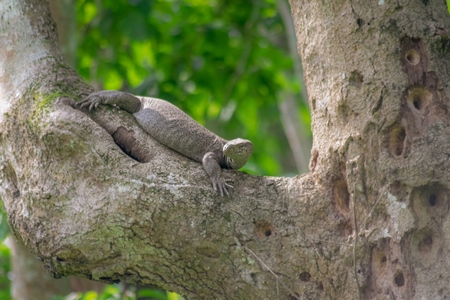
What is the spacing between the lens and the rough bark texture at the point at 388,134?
4223mm

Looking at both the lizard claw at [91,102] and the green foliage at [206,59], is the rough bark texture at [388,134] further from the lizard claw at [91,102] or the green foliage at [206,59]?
the green foliage at [206,59]

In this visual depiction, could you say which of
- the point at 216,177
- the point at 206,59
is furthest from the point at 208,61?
the point at 216,177

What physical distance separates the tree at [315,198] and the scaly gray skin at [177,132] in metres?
0.57

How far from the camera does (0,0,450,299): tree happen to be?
427 centimetres

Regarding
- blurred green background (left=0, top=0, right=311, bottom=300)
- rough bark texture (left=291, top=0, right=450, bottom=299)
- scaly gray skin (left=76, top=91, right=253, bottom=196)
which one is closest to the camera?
rough bark texture (left=291, top=0, right=450, bottom=299)

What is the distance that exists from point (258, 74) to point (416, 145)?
5.67 m

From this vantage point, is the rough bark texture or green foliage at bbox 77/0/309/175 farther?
green foliage at bbox 77/0/309/175

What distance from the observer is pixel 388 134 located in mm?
4379

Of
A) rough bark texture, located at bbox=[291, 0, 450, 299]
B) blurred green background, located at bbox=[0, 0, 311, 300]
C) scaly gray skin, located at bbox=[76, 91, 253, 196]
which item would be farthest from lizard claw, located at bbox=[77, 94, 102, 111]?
blurred green background, located at bbox=[0, 0, 311, 300]

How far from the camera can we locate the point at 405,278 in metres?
4.20

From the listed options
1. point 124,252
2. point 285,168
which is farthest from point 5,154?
point 285,168

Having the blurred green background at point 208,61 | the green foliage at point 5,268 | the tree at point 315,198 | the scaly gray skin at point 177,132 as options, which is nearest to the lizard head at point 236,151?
the scaly gray skin at point 177,132

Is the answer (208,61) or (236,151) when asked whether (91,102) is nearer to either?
(236,151)

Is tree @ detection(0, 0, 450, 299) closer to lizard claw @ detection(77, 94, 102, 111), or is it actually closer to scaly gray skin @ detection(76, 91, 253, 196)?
lizard claw @ detection(77, 94, 102, 111)
